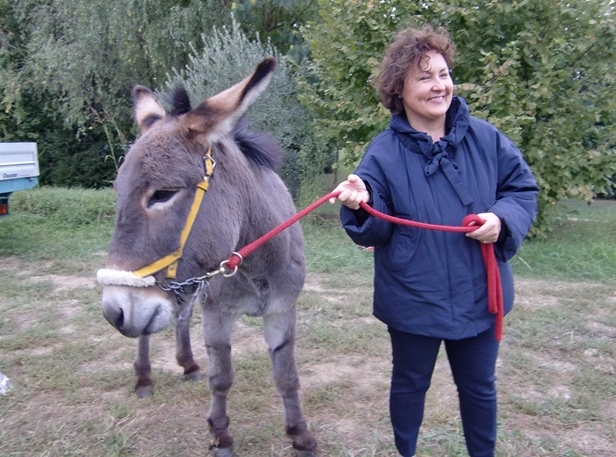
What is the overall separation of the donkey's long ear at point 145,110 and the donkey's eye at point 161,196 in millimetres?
527

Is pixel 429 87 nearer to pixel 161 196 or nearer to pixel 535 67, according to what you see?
pixel 161 196

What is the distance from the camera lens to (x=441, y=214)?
1982 millimetres

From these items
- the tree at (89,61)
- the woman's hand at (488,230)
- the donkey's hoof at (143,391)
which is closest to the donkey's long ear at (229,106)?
the woman's hand at (488,230)

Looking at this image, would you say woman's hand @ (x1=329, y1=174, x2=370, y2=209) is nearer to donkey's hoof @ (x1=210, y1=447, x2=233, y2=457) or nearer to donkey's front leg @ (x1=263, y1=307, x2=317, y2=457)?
donkey's front leg @ (x1=263, y1=307, x2=317, y2=457)

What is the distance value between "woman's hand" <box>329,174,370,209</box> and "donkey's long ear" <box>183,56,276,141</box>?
0.47m

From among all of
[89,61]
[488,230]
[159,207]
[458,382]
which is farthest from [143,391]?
[89,61]

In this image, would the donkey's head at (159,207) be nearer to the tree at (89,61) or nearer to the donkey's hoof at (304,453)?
the donkey's hoof at (304,453)

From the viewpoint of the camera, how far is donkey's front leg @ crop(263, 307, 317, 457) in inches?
107

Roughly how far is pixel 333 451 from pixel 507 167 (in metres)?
1.79

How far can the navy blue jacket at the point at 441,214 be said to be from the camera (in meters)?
1.98

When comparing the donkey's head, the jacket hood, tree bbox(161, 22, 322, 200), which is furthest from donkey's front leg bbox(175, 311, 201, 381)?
tree bbox(161, 22, 322, 200)

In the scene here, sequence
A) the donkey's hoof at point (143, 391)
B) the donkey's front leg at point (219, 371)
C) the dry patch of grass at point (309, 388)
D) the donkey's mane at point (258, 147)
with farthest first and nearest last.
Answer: the donkey's hoof at point (143, 391), the dry patch of grass at point (309, 388), the donkey's front leg at point (219, 371), the donkey's mane at point (258, 147)

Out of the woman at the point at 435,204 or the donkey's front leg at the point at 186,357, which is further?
the donkey's front leg at the point at 186,357

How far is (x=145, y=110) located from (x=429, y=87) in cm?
140
